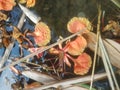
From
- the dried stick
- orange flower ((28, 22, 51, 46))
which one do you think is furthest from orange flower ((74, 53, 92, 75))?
the dried stick

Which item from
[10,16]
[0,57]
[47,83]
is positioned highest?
[10,16]

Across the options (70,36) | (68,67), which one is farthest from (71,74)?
(70,36)

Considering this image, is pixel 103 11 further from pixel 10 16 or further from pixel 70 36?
pixel 10 16

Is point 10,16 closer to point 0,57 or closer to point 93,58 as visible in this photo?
point 0,57

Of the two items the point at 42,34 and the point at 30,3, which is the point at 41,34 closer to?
the point at 42,34

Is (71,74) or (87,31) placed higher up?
(87,31)

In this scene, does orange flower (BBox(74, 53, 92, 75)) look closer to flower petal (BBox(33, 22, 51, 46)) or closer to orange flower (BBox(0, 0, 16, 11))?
flower petal (BBox(33, 22, 51, 46))
